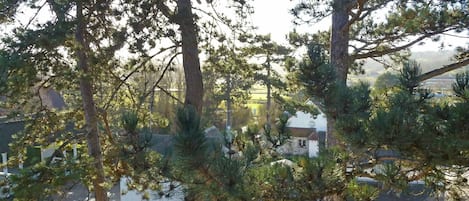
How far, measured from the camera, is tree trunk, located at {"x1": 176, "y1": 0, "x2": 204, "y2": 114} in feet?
17.1

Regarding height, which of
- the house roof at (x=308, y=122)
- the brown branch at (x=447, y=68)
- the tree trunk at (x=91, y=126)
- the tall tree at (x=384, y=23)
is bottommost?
the house roof at (x=308, y=122)

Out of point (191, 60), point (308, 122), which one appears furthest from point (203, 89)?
point (308, 122)

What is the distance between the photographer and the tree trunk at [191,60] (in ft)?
17.1

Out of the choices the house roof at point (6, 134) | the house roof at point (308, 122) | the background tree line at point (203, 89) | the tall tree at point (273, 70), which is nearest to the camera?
the background tree line at point (203, 89)

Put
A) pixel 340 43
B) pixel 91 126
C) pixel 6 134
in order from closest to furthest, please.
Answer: pixel 340 43
pixel 91 126
pixel 6 134

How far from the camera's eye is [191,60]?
546 cm

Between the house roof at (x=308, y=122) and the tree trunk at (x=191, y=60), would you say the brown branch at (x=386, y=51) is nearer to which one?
the tree trunk at (x=191, y=60)

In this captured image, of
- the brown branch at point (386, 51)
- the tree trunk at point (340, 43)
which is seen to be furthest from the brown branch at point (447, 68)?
the tree trunk at point (340, 43)

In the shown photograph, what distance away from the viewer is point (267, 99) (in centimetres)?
1739

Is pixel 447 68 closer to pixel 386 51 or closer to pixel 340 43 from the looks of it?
pixel 386 51

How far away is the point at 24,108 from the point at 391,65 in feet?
18.5

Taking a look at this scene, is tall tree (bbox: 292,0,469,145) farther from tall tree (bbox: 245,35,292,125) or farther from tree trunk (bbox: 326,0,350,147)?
tall tree (bbox: 245,35,292,125)

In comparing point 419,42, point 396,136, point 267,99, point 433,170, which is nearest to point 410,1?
point 419,42

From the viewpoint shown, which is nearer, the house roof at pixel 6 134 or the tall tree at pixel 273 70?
the tall tree at pixel 273 70
